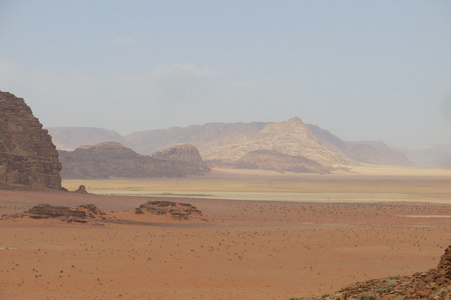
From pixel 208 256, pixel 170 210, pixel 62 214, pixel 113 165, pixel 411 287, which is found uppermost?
pixel 113 165

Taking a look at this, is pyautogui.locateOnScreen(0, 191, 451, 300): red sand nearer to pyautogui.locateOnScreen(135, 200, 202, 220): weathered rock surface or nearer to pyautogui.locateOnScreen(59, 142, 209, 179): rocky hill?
pyautogui.locateOnScreen(135, 200, 202, 220): weathered rock surface

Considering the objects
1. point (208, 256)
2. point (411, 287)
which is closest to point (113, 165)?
point (208, 256)

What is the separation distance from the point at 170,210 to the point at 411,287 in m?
38.0

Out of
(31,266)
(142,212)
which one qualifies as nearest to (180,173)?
(142,212)

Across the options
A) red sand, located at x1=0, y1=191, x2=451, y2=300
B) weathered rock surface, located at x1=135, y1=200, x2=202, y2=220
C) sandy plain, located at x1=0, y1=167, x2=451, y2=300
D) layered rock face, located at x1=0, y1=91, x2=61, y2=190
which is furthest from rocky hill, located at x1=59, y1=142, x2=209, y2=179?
sandy plain, located at x1=0, y1=167, x2=451, y2=300

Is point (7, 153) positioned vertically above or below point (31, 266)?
above

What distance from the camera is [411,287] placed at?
562 inches

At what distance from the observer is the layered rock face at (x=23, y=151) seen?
72.9 m

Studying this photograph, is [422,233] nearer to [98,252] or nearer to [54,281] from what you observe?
[98,252]

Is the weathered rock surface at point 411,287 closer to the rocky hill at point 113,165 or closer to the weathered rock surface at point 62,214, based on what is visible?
the weathered rock surface at point 62,214

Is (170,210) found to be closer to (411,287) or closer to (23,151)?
(23,151)

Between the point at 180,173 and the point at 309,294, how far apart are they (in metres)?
166

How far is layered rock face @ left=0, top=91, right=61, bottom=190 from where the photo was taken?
72.9 m

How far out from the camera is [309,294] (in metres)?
21.4
